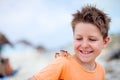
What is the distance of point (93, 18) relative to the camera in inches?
55.0

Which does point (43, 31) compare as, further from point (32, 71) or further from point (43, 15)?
point (32, 71)

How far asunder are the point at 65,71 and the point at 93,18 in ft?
0.77

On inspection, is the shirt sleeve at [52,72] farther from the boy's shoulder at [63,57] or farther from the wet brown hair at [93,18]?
the wet brown hair at [93,18]

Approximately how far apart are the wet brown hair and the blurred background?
1.25m

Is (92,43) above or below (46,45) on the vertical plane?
above

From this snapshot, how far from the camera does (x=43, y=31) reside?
275cm

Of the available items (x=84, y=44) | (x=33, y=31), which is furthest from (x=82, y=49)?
(x=33, y=31)

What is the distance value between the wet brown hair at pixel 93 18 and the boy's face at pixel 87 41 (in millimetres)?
17

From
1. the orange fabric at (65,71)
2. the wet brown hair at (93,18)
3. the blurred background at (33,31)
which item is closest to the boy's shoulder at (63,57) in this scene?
the orange fabric at (65,71)

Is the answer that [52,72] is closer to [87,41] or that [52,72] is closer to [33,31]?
[87,41]

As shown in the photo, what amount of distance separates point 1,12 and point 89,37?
56.5 inches

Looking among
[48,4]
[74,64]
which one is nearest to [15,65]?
[48,4]

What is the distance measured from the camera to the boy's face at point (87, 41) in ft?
4.52

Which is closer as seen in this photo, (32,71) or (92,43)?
(92,43)
